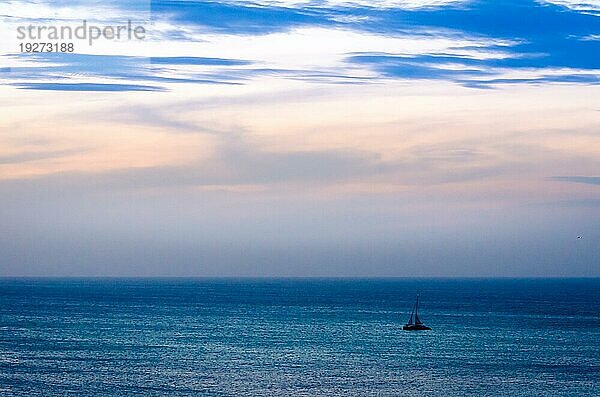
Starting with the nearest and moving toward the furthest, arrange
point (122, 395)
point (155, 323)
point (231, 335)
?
point (122, 395), point (231, 335), point (155, 323)

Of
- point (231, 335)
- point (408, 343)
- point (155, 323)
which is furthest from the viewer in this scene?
point (155, 323)

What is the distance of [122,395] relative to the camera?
61.6 meters

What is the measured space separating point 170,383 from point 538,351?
40527mm

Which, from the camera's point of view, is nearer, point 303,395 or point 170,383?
point 303,395

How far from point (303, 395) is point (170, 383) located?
10655 millimetres

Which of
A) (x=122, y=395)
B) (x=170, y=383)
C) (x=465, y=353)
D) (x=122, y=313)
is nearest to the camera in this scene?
(x=122, y=395)

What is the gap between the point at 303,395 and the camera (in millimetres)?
62250

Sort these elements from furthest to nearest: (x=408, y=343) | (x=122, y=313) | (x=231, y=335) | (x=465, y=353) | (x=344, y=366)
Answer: (x=122, y=313) → (x=231, y=335) → (x=408, y=343) → (x=465, y=353) → (x=344, y=366)

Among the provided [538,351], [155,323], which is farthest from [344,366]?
[155,323]

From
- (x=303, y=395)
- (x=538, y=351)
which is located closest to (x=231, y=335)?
(x=538, y=351)

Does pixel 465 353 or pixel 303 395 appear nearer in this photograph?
pixel 303 395

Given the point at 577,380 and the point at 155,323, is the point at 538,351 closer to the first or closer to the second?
the point at 577,380

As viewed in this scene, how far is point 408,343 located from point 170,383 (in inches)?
1446

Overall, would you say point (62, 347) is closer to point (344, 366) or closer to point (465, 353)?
point (344, 366)
